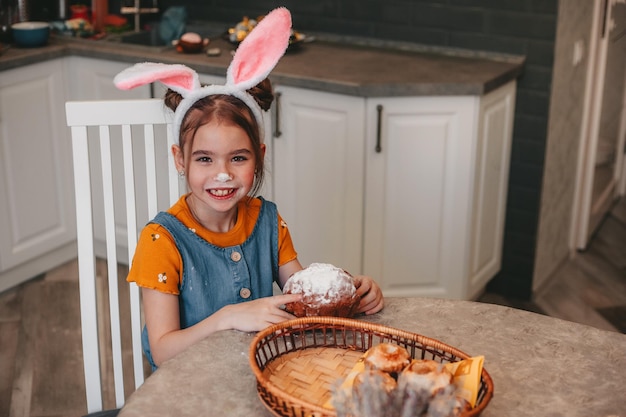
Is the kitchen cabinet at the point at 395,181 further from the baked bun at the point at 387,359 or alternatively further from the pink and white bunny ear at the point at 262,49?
the baked bun at the point at 387,359

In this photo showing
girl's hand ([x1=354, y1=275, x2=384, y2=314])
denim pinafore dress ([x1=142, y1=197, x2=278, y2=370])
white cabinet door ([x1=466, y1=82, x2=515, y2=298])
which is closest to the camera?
girl's hand ([x1=354, y1=275, x2=384, y2=314])

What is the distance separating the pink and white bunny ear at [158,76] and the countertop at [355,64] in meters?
1.23

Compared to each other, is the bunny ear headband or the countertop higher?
the bunny ear headband

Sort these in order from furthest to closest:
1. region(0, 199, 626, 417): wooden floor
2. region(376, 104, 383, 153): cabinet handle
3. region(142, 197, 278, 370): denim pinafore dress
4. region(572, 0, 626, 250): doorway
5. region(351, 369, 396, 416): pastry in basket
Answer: region(572, 0, 626, 250): doorway, region(376, 104, 383, 153): cabinet handle, region(0, 199, 626, 417): wooden floor, region(142, 197, 278, 370): denim pinafore dress, region(351, 369, 396, 416): pastry in basket

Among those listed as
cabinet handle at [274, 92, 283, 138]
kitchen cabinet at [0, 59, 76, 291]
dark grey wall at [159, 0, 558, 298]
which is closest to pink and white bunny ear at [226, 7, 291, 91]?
cabinet handle at [274, 92, 283, 138]

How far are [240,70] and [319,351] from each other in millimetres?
511

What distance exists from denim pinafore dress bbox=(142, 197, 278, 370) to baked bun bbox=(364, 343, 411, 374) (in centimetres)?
52

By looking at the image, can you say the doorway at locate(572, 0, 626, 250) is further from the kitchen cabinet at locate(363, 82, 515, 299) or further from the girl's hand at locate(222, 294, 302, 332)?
the girl's hand at locate(222, 294, 302, 332)

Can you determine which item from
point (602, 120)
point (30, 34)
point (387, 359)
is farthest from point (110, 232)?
point (602, 120)

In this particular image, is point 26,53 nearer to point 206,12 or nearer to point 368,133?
point 206,12

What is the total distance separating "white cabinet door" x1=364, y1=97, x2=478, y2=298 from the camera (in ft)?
8.84

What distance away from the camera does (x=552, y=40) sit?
2879 millimetres

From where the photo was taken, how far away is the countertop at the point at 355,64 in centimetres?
265

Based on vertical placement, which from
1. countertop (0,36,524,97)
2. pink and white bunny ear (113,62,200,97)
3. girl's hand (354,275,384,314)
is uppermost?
pink and white bunny ear (113,62,200,97)
